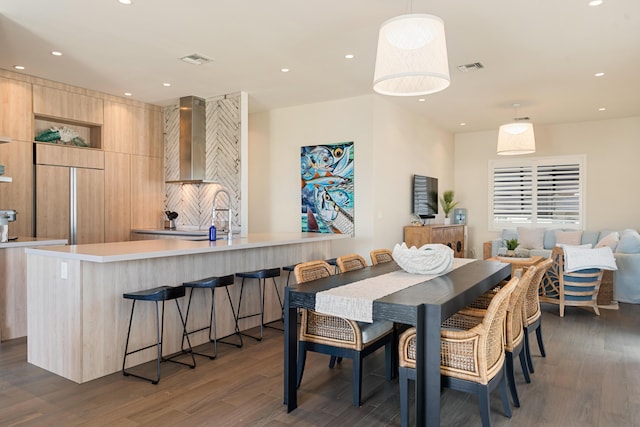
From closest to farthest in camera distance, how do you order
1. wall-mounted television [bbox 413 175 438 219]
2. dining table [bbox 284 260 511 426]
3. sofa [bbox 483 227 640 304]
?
dining table [bbox 284 260 511 426] → sofa [bbox 483 227 640 304] → wall-mounted television [bbox 413 175 438 219]

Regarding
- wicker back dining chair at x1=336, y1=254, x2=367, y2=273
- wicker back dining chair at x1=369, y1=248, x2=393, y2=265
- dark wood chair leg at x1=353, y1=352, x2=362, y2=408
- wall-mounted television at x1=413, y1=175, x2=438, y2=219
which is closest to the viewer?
dark wood chair leg at x1=353, y1=352, x2=362, y2=408

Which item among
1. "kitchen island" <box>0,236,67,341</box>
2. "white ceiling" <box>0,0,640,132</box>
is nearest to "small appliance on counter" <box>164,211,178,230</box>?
"white ceiling" <box>0,0,640,132</box>

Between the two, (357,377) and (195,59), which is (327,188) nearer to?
(195,59)

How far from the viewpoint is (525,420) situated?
2615 mm

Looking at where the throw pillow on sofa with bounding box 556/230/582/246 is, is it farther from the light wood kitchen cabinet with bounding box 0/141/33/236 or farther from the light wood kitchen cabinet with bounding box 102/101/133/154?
the light wood kitchen cabinet with bounding box 0/141/33/236

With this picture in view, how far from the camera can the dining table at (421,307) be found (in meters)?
2.18

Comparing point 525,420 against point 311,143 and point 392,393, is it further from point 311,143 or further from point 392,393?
point 311,143

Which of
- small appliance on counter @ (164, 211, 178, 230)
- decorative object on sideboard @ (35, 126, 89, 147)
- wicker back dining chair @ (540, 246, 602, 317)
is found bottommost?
wicker back dining chair @ (540, 246, 602, 317)

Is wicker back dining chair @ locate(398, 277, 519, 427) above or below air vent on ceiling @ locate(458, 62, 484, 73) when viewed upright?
below

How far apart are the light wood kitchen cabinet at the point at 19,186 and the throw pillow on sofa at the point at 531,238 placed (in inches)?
312

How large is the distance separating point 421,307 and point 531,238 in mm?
6952

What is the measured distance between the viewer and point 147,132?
7.06 meters

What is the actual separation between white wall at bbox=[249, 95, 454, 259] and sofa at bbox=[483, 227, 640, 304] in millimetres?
2008

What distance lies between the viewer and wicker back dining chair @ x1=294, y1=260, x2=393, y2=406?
2.75 meters
